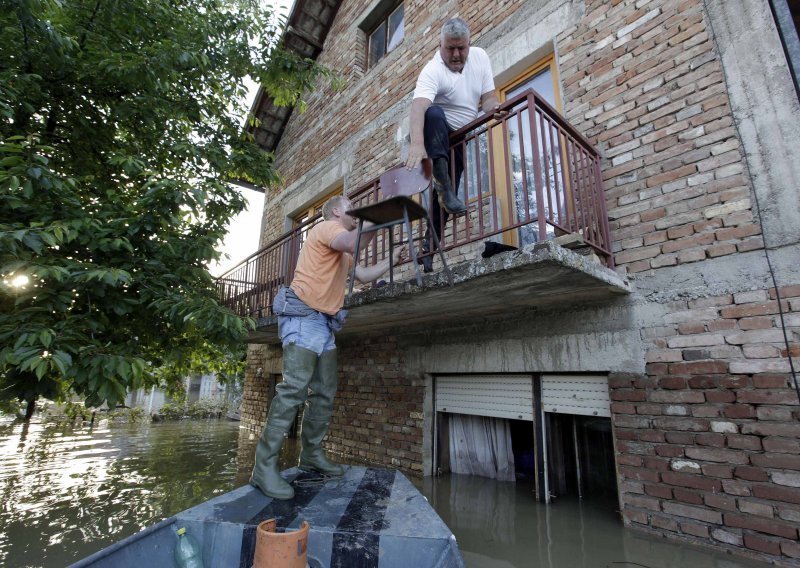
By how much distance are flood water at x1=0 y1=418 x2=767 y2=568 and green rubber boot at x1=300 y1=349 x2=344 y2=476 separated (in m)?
1.20

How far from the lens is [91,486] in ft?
15.5

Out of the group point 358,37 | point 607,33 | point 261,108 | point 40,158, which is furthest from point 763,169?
point 261,108

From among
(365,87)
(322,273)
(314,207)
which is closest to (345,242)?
(322,273)

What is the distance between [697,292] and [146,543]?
12.0ft

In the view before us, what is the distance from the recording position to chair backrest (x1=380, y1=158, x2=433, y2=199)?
119 inches

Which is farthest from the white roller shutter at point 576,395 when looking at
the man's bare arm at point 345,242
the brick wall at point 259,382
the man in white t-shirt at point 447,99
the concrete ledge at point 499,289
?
the brick wall at point 259,382

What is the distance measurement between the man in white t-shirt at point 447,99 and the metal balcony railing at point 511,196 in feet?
0.50

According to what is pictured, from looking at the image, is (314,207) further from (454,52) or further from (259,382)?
(454,52)

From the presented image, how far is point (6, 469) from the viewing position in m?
5.54

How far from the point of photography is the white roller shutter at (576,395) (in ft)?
11.4

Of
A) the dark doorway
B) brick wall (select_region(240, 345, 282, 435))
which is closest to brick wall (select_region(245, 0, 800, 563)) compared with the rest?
the dark doorway

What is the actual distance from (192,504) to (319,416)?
235 cm

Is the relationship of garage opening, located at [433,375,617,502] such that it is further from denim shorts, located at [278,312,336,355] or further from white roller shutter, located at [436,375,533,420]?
denim shorts, located at [278,312,336,355]

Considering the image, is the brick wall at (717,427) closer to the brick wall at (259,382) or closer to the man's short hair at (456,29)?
the man's short hair at (456,29)
